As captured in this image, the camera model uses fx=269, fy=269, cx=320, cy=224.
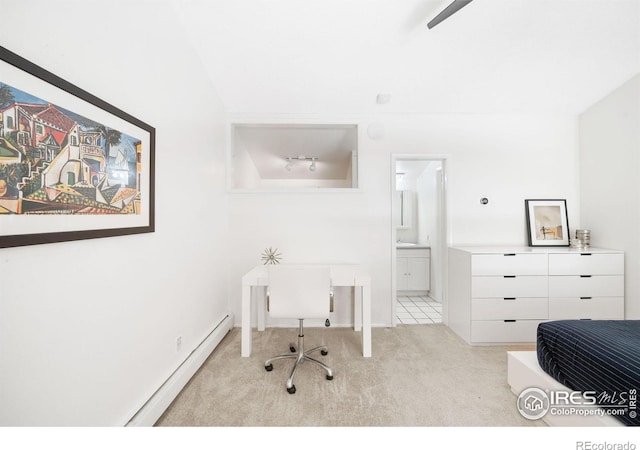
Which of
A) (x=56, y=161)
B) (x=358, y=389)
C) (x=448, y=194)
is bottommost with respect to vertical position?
(x=358, y=389)

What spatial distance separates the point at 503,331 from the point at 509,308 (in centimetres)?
24

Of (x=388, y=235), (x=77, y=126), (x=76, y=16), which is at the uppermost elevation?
(x=76, y=16)

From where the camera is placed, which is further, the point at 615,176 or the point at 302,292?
the point at 615,176

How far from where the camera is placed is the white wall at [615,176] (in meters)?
2.63

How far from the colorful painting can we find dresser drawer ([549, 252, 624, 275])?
12.1 feet

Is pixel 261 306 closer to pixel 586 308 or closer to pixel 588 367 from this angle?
pixel 588 367

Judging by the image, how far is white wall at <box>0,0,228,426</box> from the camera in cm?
101

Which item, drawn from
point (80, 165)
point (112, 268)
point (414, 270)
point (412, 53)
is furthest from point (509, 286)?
point (80, 165)

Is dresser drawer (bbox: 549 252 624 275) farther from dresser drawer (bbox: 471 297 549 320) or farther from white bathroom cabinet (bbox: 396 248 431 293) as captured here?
white bathroom cabinet (bbox: 396 248 431 293)

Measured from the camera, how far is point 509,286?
2693mm

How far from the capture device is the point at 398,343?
2.76 meters

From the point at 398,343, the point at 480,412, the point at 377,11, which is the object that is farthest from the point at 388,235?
the point at 377,11

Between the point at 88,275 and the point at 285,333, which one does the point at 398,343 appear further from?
the point at 88,275
